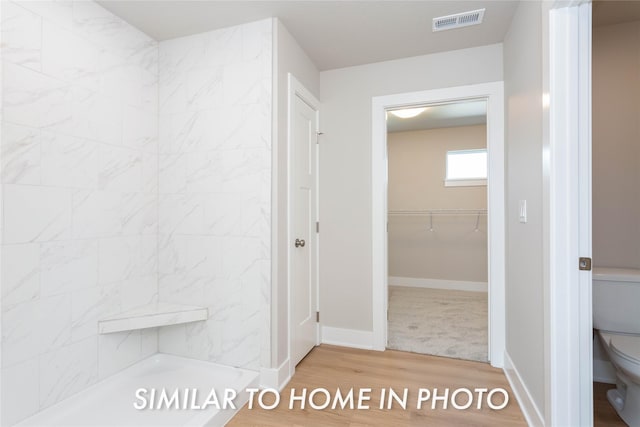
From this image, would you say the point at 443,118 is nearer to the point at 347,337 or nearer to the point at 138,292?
the point at 347,337

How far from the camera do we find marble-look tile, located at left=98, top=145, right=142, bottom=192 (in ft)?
7.06

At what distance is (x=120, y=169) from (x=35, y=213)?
0.61 m

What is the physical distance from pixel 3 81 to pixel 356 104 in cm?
235

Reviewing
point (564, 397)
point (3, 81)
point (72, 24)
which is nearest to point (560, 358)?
point (564, 397)

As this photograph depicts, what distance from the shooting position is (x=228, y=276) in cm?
233

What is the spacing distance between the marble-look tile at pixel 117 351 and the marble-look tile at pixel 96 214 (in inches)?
27.0

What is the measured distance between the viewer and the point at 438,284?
501 cm

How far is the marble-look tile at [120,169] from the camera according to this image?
7.06 ft

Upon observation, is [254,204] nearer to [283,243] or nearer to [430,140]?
[283,243]

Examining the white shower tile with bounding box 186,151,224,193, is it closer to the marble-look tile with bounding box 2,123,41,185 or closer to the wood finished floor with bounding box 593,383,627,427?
the marble-look tile with bounding box 2,123,41,185

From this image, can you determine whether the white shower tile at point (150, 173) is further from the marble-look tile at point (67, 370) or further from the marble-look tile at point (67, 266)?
the marble-look tile at point (67, 370)

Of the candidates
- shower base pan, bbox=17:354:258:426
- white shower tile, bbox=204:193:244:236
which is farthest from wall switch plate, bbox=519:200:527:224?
shower base pan, bbox=17:354:258:426

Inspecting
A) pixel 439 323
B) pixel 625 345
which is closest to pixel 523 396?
pixel 625 345

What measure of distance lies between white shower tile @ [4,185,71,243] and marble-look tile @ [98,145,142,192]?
272 mm
